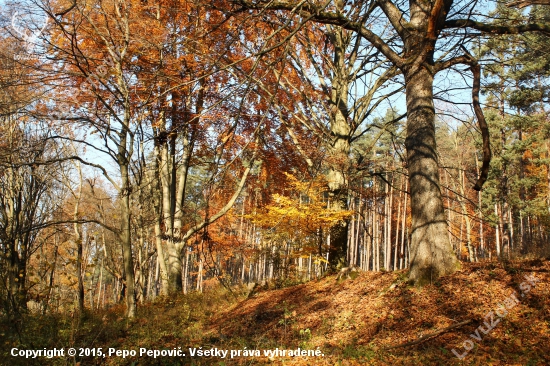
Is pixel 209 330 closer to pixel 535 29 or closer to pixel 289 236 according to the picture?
pixel 289 236

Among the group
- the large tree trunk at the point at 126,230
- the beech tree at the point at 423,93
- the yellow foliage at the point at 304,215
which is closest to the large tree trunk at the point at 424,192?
the beech tree at the point at 423,93

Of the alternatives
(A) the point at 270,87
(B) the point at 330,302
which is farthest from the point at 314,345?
(A) the point at 270,87

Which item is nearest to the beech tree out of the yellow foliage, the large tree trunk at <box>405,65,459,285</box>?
the large tree trunk at <box>405,65,459,285</box>

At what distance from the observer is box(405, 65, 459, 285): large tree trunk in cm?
488

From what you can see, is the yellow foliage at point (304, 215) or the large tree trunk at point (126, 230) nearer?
the large tree trunk at point (126, 230)

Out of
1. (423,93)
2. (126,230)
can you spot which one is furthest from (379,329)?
(126,230)

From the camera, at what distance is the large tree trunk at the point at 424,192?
4.88m

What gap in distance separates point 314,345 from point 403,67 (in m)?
4.46

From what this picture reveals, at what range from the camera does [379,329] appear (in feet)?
14.4

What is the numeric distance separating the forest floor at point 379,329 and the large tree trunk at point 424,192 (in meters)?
0.27

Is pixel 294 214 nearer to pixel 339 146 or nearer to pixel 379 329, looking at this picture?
pixel 339 146

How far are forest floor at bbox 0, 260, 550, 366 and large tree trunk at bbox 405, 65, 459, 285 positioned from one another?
0.27 m

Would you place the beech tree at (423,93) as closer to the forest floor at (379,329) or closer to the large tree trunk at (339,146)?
the forest floor at (379,329)

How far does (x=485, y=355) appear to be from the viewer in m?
3.32
